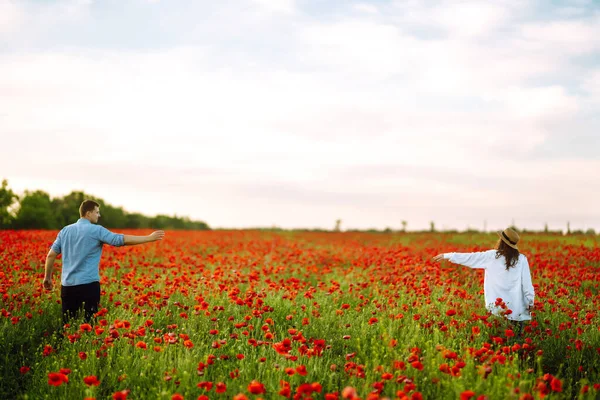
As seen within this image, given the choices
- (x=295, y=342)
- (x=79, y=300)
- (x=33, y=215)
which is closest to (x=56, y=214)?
(x=33, y=215)

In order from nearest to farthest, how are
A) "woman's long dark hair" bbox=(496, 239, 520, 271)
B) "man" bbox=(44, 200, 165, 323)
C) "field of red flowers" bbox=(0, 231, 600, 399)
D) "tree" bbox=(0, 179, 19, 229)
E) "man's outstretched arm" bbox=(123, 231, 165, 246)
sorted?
"field of red flowers" bbox=(0, 231, 600, 399)
"man's outstretched arm" bbox=(123, 231, 165, 246)
"man" bbox=(44, 200, 165, 323)
"woman's long dark hair" bbox=(496, 239, 520, 271)
"tree" bbox=(0, 179, 19, 229)

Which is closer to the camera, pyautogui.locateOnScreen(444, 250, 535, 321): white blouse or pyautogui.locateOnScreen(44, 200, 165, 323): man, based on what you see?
pyautogui.locateOnScreen(44, 200, 165, 323): man

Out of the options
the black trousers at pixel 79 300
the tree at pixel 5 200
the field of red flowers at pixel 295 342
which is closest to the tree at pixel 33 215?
the tree at pixel 5 200

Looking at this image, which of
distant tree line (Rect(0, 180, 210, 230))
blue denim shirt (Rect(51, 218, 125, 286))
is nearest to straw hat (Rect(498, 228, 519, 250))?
blue denim shirt (Rect(51, 218, 125, 286))

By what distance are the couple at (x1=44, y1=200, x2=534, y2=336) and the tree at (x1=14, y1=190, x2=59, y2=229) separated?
93.9 feet

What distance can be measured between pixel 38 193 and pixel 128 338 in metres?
35.1

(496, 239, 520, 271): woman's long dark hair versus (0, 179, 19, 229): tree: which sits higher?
(0, 179, 19, 229): tree

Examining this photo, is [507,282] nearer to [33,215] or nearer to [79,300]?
[79,300]

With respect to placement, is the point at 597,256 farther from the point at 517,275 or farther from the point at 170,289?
the point at 170,289

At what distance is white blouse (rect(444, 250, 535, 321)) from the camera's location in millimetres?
6574

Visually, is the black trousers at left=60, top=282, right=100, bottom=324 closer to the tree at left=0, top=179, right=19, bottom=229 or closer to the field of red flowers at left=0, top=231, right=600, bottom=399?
the field of red flowers at left=0, top=231, right=600, bottom=399

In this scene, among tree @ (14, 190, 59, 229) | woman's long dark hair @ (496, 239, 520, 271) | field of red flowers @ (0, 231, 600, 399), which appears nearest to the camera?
field of red flowers @ (0, 231, 600, 399)

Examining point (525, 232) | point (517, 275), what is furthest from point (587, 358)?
point (525, 232)

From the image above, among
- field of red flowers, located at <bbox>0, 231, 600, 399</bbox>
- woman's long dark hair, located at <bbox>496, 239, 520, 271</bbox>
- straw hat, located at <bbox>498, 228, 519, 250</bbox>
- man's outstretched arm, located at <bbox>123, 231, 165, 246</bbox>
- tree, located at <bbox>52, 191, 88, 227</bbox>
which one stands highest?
tree, located at <bbox>52, 191, 88, 227</bbox>
